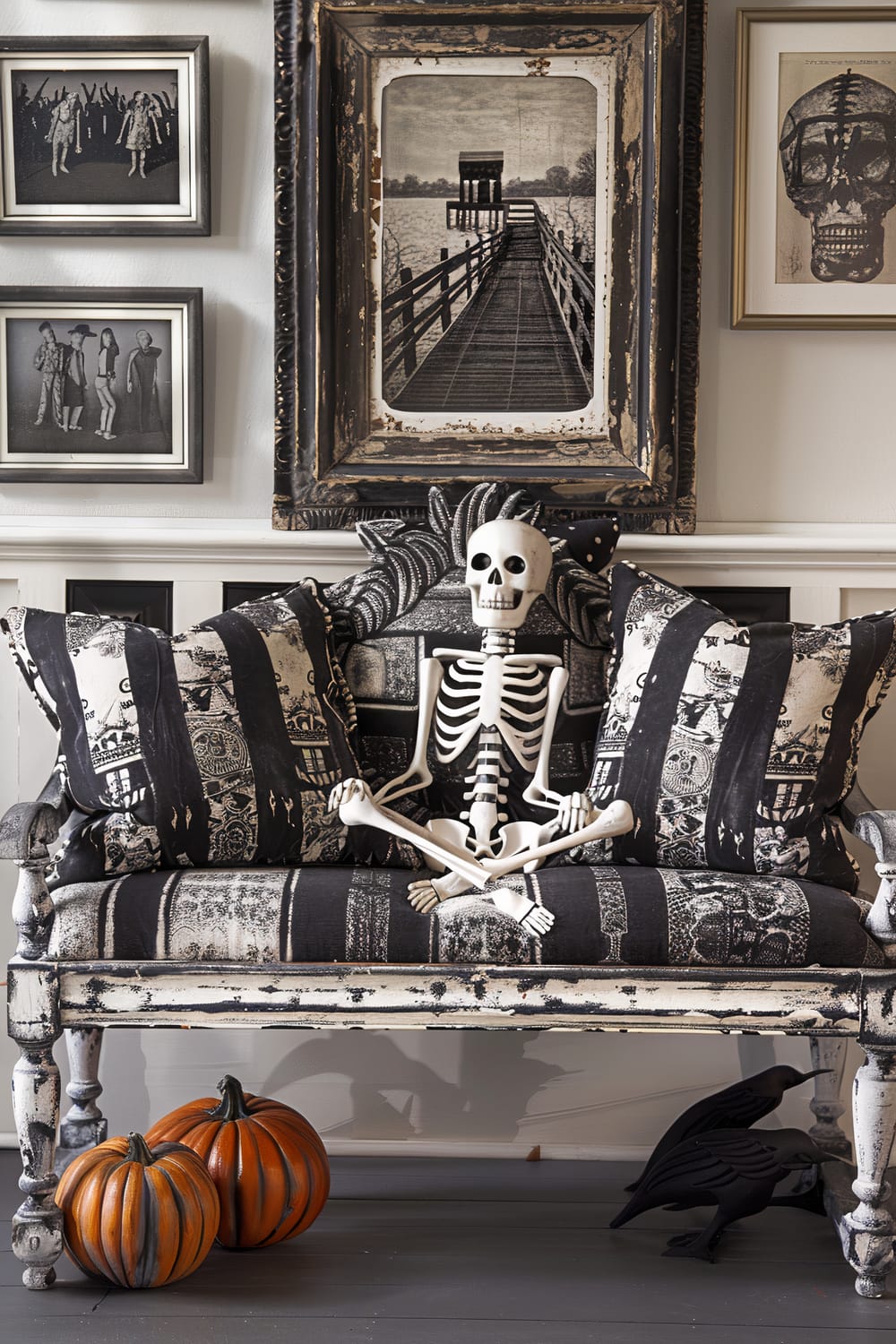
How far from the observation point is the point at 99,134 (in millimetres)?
2684

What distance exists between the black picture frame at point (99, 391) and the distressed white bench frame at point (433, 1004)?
1.09 m

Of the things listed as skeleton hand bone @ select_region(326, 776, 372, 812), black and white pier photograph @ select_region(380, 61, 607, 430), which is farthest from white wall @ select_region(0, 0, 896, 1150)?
skeleton hand bone @ select_region(326, 776, 372, 812)

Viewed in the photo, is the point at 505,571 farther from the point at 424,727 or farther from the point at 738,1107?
the point at 738,1107

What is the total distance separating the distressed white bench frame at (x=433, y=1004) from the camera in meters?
1.86

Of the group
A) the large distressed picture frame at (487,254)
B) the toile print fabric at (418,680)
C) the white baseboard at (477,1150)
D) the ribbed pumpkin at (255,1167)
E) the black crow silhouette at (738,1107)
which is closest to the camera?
the ribbed pumpkin at (255,1167)

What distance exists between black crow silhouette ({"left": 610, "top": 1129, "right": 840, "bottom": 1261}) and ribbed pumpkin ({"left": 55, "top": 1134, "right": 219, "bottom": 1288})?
74 cm

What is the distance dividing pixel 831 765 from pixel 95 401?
175 centimetres

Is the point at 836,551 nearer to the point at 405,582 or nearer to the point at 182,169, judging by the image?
the point at 405,582

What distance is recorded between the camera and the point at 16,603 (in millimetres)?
2713

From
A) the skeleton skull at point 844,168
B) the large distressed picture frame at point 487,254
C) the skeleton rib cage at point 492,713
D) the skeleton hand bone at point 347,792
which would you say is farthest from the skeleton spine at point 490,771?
the skeleton skull at point 844,168

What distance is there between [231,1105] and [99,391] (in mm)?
1570

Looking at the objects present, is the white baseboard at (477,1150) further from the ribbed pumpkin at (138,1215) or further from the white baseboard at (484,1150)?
the ribbed pumpkin at (138,1215)

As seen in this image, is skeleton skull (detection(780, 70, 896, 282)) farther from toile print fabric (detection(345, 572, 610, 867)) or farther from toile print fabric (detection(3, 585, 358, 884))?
toile print fabric (detection(3, 585, 358, 884))

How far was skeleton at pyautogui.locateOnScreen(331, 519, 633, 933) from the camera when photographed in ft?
7.09
